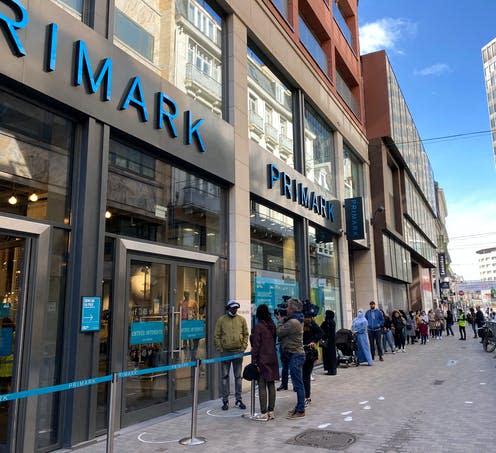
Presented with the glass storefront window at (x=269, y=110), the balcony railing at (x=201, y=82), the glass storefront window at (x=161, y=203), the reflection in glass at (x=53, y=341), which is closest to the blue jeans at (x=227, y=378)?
the glass storefront window at (x=161, y=203)

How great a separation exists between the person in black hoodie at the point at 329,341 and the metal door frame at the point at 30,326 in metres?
7.63

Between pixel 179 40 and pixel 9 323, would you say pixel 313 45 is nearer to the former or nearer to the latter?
pixel 179 40

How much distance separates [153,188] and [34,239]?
2731mm

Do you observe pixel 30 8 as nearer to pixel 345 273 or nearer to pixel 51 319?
pixel 51 319

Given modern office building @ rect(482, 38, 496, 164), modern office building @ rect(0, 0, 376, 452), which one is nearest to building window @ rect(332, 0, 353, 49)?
modern office building @ rect(0, 0, 376, 452)

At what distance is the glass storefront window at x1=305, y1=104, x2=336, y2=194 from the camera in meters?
15.9

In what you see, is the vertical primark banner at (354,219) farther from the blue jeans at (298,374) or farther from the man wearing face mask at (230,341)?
the blue jeans at (298,374)

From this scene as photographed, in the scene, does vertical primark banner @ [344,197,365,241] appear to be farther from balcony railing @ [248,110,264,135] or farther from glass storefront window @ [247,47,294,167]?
balcony railing @ [248,110,264,135]

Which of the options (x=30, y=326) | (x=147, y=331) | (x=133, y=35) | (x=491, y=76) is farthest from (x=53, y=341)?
(x=491, y=76)

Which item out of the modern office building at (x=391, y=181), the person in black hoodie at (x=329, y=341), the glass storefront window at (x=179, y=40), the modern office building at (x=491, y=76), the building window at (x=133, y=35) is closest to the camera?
the building window at (x=133, y=35)

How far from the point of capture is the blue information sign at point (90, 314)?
20.0 feet

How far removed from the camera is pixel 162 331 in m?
7.94

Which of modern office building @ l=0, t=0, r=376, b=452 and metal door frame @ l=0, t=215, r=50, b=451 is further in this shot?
A: modern office building @ l=0, t=0, r=376, b=452

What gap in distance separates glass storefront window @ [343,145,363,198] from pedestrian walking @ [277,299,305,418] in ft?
40.8
